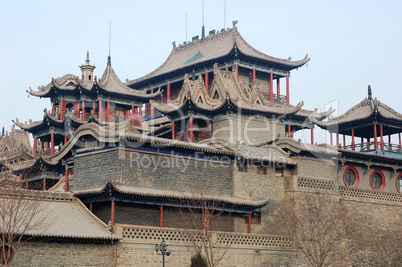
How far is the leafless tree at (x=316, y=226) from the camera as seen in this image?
1505 inches

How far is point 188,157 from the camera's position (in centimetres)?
3728

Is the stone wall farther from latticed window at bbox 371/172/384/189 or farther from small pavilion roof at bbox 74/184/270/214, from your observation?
latticed window at bbox 371/172/384/189

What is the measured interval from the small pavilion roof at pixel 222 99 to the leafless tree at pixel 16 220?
51.6 feet

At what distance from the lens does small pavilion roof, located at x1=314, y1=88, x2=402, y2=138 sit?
4779 cm

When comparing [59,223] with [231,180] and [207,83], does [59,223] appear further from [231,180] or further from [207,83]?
[207,83]

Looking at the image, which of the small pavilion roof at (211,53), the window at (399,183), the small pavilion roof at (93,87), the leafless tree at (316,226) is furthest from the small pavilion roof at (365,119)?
the small pavilion roof at (93,87)

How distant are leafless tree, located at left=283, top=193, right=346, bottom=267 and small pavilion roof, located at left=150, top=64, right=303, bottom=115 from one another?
28.0ft

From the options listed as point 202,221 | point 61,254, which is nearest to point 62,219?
point 61,254

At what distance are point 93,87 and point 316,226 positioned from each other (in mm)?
20663

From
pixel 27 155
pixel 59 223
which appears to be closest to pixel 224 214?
pixel 59 223

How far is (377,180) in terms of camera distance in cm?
4594

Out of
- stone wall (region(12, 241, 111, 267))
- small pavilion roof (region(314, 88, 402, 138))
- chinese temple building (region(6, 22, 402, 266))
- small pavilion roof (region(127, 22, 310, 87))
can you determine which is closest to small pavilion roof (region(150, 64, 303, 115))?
chinese temple building (region(6, 22, 402, 266))


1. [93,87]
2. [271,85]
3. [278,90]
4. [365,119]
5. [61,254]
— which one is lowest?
[61,254]

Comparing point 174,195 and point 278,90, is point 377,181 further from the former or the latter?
point 174,195
